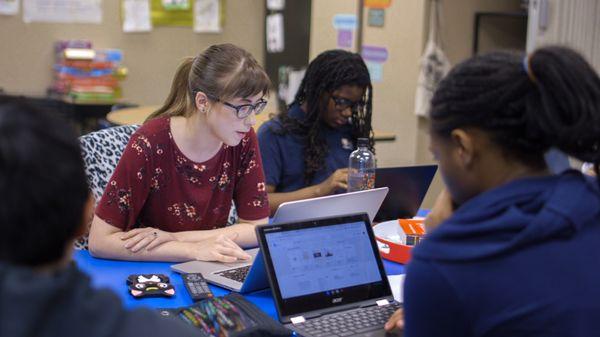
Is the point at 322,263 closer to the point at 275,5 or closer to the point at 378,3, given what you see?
the point at 378,3

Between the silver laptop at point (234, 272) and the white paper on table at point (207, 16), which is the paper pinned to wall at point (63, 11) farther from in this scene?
the silver laptop at point (234, 272)

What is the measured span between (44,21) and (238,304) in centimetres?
415

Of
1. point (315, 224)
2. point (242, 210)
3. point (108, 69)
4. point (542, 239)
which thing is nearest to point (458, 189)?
point (542, 239)

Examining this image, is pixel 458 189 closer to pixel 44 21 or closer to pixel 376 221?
pixel 376 221

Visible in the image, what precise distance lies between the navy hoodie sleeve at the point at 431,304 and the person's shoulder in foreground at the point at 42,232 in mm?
422

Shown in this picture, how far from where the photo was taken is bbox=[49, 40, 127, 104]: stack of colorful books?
16.6 ft

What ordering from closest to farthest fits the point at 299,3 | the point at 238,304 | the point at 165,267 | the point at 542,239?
the point at 542,239 < the point at 238,304 < the point at 165,267 < the point at 299,3

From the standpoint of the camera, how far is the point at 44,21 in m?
5.14

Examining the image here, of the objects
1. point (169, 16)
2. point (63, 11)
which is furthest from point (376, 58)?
point (63, 11)

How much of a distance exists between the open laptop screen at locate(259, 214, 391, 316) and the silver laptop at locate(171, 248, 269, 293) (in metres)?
0.06

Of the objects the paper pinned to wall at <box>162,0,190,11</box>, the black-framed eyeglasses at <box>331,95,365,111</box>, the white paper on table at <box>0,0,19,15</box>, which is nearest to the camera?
the black-framed eyeglasses at <box>331,95,365,111</box>

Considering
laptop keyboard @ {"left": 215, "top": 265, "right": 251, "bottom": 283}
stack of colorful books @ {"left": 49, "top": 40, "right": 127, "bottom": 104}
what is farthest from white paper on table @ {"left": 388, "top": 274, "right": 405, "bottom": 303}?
stack of colorful books @ {"left": 49, "top": 40, "right": 127, "bottom": 104}

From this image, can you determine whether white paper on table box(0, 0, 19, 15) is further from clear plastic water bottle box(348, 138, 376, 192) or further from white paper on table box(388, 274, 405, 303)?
white paper on table box(388, 274, 405, 303)

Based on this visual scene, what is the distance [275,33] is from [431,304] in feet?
15.2
